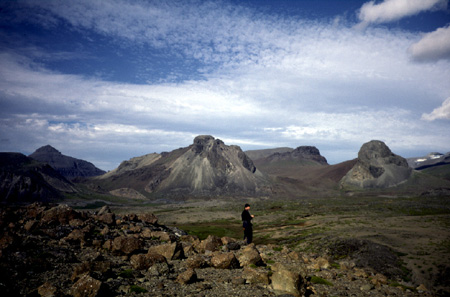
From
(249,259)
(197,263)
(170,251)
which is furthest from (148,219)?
(249,259)

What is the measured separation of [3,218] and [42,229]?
8.30 metres

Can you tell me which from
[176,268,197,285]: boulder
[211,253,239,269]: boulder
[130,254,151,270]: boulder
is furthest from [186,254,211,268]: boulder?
[176,268,197,285]: boulder

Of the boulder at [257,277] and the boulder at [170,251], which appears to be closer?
the boulder at [257,277]

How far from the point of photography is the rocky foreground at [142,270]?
14.7 m

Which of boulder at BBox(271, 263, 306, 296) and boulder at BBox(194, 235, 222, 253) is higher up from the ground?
boulder at BBox(271, 263, 306, 296)

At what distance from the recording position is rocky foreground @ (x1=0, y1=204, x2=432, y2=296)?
48.1 ft

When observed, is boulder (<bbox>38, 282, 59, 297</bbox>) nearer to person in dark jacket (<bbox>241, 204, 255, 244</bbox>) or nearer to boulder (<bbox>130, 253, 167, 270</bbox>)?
boulder (<bbox>130, 253, 167, 270</bbox>)

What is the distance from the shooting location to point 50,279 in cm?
1585

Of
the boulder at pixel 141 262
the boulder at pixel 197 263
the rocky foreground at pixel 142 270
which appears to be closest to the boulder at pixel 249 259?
the rocky foreground at pixel 142 270

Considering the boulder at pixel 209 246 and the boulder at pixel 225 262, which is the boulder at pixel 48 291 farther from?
the boulder at pixel 209 246

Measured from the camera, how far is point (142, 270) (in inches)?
735

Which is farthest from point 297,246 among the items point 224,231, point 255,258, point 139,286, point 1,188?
point 1,188

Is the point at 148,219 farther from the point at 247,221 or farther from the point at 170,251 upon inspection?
the point at 170,251

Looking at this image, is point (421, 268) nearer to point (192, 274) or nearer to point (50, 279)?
point (192, 274)
